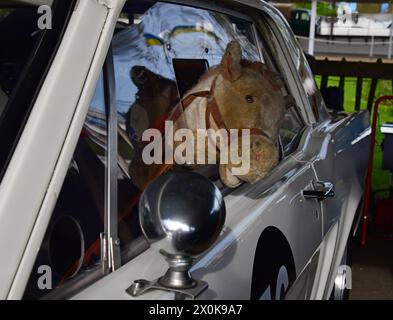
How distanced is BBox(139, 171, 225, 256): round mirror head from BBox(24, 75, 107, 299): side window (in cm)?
25

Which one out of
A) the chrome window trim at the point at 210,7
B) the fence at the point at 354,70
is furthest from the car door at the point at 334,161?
the fence at the point at 354,70

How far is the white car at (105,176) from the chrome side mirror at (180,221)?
0.03 metres

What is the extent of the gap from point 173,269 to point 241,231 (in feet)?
1.87

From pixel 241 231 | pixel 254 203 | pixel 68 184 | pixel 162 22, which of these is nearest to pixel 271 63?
pixel 162 22

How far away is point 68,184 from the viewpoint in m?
1.45

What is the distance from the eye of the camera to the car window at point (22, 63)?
1.25m

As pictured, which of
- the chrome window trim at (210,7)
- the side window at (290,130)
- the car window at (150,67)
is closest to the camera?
the car window at (150,67)

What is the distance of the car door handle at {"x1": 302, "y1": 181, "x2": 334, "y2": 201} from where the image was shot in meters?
2.44

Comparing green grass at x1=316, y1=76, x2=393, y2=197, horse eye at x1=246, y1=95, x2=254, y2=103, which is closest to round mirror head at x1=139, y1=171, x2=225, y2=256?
horse eye at x1=246, y1=95, x2=254, y2=103

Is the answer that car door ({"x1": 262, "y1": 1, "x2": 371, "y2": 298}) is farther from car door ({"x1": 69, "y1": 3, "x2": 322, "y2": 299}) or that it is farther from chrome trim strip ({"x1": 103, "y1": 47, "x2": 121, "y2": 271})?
chrome trim strip ({"x1": 103, "y1": 47, "x2": 121, "y2": 271})

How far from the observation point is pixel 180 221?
1.21 m

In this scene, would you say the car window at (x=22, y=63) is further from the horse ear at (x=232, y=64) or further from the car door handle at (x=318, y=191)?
the car door handle at (x=318, y=191)

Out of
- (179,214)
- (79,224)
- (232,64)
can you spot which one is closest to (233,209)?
(232,64)
